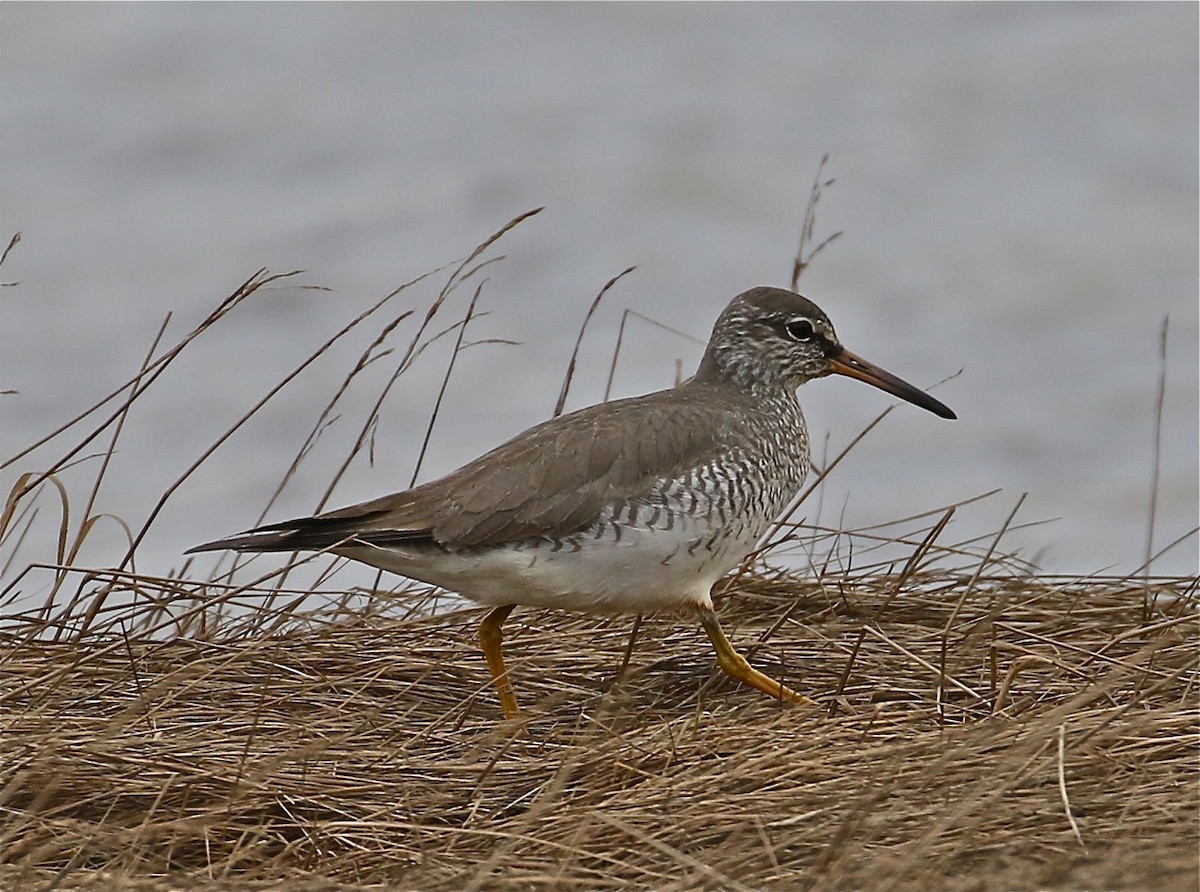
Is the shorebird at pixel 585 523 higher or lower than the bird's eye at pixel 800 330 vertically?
lower

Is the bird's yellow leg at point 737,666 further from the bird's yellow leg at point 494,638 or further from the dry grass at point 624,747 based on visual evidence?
the bird's yellow leg at point 494,638

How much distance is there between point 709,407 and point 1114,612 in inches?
55.4

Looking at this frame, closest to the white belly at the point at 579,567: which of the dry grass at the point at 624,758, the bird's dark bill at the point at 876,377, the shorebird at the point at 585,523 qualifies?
the shorebird at the point at 585,523

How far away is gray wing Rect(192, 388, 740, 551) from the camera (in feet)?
16.6

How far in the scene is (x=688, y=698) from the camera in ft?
16.9

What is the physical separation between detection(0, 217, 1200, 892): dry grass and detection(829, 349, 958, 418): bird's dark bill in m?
0.65

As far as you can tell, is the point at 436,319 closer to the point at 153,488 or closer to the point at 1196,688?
the point at 153,488

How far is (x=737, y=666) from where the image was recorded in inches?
201

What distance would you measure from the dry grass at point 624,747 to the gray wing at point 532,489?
34 cm

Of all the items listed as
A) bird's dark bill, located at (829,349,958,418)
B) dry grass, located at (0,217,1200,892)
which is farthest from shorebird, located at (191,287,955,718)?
bird's dark bill, located at (829,349,958,418)

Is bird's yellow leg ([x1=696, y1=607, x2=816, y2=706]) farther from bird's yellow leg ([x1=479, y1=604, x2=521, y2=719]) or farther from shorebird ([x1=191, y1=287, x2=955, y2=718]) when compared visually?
bird's yellow leg ([x1=479, y1=604, x2=521, y2=719])

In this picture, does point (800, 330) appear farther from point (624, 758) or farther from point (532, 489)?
point (624, 758)

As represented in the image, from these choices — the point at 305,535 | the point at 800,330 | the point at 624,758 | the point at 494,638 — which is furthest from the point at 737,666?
the point at 800,330

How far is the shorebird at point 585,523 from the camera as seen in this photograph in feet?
16.6
